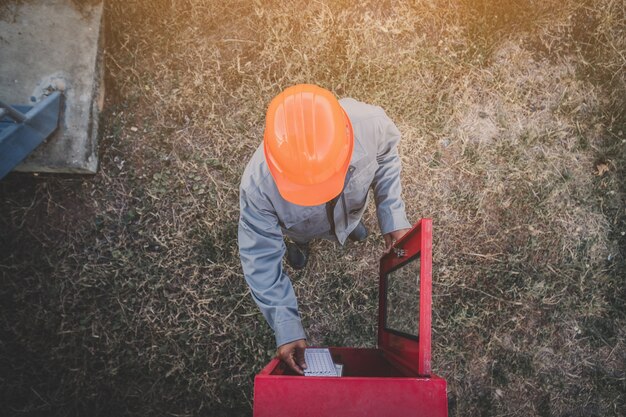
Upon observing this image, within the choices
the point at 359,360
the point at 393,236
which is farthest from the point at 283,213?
the point at 359,360

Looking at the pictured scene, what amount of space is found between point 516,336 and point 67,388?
3.81m

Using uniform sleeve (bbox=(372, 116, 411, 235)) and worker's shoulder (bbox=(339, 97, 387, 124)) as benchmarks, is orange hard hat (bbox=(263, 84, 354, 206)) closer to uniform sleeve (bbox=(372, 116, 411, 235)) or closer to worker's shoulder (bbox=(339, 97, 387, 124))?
worker's shoulder (bbox=(339, 97, 387, 124))

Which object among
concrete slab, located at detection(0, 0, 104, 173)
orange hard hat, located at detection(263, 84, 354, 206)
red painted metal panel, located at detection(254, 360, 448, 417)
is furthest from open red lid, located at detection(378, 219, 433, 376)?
concrete slab, located at detection(0, 0, 104, 173)

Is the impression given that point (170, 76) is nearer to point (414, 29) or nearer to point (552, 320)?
→ point (414, 29)

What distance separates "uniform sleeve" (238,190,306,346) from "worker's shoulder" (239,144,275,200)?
0.05 m

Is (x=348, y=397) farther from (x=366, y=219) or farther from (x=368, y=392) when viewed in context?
(x=366, y=219)

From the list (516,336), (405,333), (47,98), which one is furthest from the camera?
(516,336)

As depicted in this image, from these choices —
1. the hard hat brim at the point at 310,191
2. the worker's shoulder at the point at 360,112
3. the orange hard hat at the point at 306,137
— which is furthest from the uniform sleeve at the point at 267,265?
the worker's shoulder at the point at 360,112

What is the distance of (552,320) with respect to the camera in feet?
12.0

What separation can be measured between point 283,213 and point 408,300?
1.13m

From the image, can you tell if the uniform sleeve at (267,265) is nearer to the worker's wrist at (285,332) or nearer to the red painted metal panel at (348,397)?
the worker's wrist at (285,332)

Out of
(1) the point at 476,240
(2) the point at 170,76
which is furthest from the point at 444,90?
(2) the point at 170,76

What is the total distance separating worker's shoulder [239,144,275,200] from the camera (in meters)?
2.35

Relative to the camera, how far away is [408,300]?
296 cm
